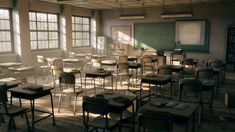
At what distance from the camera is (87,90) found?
7.45 m

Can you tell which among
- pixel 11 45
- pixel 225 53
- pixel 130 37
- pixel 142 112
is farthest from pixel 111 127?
pixel 130 37

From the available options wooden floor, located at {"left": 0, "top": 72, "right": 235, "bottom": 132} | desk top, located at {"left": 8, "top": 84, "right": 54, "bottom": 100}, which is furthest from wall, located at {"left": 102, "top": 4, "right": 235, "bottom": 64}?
desk top, located at {"left": 8, "top": 84, "right": 54, "bottom": 100}

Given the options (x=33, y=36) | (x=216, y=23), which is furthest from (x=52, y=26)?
(x=216, y=23)

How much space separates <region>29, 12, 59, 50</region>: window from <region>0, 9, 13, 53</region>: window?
1041 millimetres

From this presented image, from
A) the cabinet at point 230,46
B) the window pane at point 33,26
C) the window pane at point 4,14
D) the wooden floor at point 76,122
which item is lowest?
the wooden floor at point 76,122

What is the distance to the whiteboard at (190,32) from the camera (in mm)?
11977

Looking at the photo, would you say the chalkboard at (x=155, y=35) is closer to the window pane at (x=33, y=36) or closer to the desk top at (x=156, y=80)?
the window pane at (x=33, y=36)

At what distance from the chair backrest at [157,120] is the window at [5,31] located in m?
8.18

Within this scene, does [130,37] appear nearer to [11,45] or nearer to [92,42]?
[92,42]

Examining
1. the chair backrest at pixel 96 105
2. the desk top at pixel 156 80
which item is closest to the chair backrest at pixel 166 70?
the desk top at pixel 156 80

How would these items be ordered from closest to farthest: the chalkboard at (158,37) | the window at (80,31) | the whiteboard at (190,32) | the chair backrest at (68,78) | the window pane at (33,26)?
the chair backrest at (68,78) < the window pane at (33,26) < the whiteboard at (190,32) < the chalkboard at (158,37) < the window at (80,31)

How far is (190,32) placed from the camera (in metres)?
12.3

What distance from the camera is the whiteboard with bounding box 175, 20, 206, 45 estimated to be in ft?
39.3

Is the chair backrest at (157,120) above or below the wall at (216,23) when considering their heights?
below
